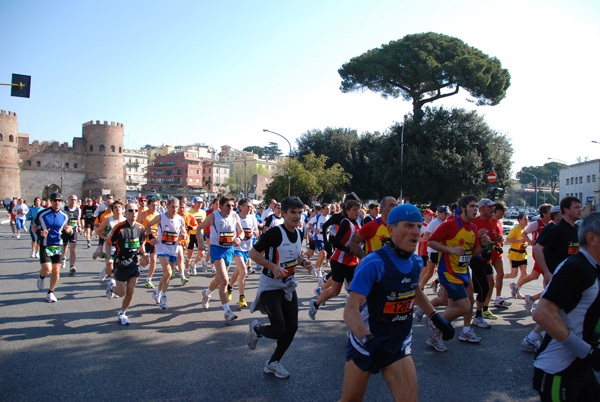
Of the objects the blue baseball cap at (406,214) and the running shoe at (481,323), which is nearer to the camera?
the blue baseball cap at (406,214)

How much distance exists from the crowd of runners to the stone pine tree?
3091 centimetres

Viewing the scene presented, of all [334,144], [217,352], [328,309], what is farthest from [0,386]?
[334,144]

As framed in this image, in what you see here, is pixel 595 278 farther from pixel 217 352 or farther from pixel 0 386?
pixel 0 386

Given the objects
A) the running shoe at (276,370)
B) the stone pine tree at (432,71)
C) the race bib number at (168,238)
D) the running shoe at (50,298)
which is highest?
the stone pine tree at (432,71)

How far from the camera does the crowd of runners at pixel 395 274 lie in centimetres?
250

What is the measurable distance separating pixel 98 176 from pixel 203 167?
46.1m

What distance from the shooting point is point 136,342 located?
17.8 feet

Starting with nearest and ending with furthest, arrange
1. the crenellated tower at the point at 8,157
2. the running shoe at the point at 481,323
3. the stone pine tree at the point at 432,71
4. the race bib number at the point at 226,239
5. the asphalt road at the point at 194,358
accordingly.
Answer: the asphalt road at the point at 194,358 < the running shoe at the point at 481,323 < the race bib number at the point at 226,239 < the stone pine tree at the point at 432,71 < the crenellated tower at the point at 8,157

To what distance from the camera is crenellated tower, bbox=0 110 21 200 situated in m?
68.5

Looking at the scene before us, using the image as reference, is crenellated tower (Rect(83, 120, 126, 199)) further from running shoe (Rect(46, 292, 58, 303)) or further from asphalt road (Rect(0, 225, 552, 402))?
asphalt road (Rect(0, 225, 552, 402))

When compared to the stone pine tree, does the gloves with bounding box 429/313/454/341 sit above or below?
below

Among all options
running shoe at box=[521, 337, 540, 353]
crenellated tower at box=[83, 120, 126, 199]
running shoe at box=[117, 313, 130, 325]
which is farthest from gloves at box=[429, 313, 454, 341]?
crenellated tower at box=[83, 120, 126, 199]

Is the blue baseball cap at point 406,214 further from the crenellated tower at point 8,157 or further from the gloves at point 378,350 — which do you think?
the crenellated tower at point 8,157

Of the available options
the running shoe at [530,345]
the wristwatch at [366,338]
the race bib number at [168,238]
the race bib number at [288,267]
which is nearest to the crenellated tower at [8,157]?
the race bib number at [168,238]
